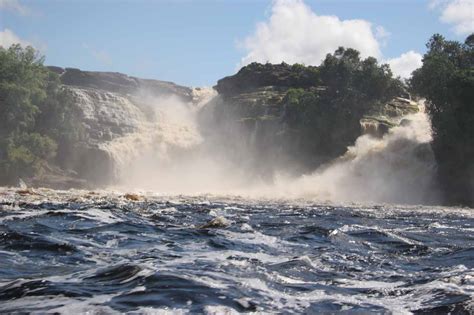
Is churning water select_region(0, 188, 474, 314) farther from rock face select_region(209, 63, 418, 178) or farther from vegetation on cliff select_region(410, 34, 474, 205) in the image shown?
rock face select_region(209, 63, 418, 178)

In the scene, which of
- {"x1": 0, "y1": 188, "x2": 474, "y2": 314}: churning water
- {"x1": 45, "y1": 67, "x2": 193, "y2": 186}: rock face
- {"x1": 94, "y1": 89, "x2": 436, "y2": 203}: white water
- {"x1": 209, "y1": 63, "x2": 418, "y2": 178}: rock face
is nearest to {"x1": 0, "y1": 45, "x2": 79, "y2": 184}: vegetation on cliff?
{"x1": 45, "y1": 67, "x2": 193, "y2": 186}: rock face

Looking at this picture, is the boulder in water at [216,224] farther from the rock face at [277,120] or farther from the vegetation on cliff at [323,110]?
the vegetation on cliff at [323,110]

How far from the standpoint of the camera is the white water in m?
49.6

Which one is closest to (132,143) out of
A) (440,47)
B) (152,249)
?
(440,47)

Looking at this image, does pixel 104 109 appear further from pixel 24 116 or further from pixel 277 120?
pixel 277 120

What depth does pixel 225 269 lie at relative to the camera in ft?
34.1

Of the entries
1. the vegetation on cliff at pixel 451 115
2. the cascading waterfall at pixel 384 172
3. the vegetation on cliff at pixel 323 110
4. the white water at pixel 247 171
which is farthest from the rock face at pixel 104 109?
the vegetation on cliff at pixel 451 115

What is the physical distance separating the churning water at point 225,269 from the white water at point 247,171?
103 feet

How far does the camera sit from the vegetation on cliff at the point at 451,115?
44.8 meters

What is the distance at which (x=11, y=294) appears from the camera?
765 cm

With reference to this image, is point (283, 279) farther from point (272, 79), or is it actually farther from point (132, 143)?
point (272, 79)

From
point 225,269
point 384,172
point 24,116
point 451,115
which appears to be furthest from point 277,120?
point 225,269

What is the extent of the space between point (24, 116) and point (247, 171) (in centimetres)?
2920

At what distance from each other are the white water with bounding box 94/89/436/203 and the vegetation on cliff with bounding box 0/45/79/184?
9.15m
